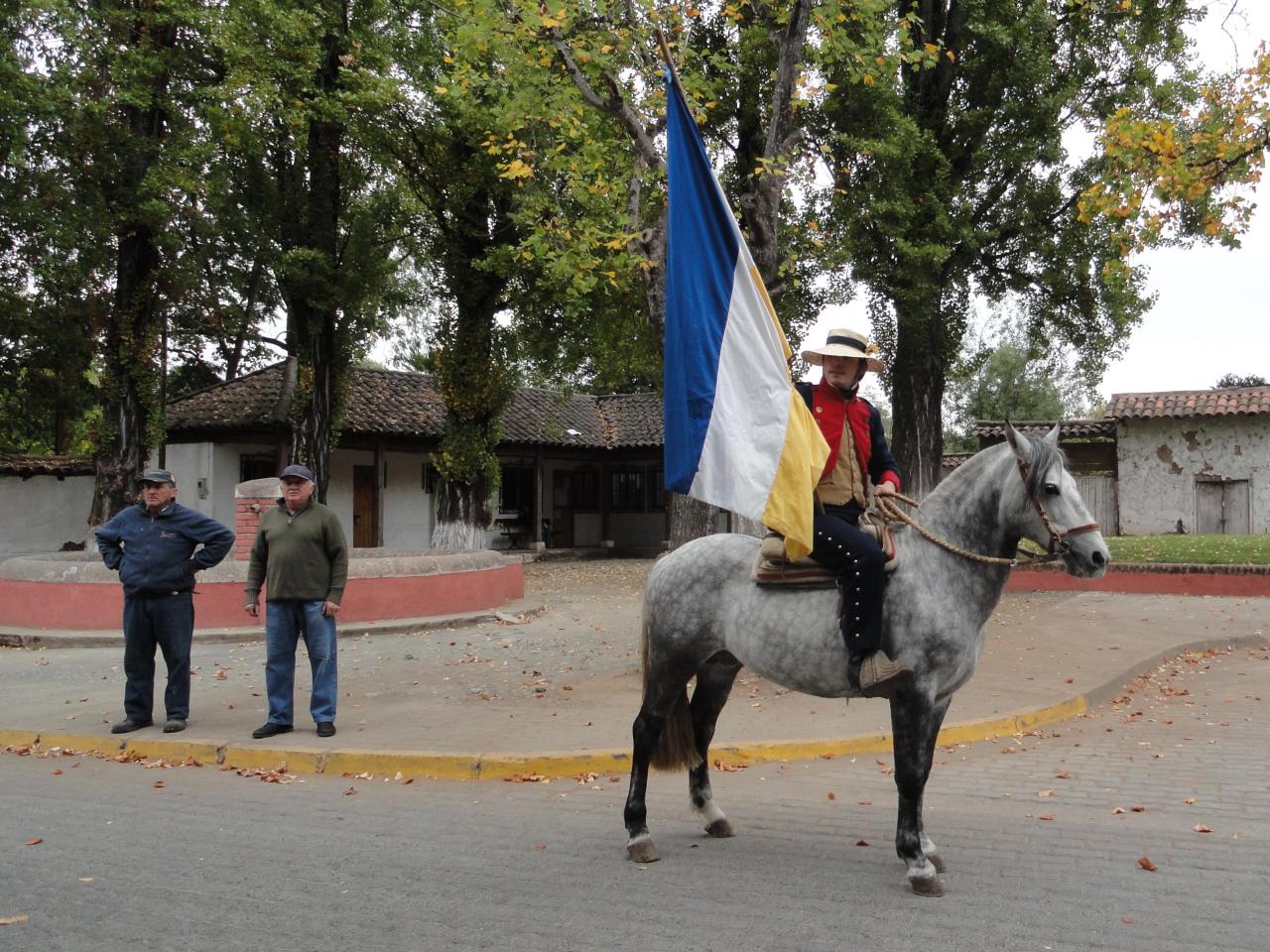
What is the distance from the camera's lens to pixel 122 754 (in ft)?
24.0

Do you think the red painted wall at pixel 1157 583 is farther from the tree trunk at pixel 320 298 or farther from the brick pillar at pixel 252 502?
the tree trunk at pixel 320 298

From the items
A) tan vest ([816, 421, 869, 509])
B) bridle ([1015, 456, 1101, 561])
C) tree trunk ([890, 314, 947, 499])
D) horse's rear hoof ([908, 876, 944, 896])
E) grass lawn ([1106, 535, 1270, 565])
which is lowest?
horse's rear hoof ([908, 876, 944, 896])

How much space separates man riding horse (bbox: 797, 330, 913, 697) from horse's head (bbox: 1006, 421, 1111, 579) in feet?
2.26

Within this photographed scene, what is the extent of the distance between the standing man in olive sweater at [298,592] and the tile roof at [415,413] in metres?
17.3

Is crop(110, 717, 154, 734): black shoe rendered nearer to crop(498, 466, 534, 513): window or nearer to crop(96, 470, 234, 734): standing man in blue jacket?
crop(96, 470, 234, 734): standing man in blue jacket

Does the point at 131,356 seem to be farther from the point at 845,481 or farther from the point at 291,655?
the point at 845,481

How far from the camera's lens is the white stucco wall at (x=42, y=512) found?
2536 centimetres

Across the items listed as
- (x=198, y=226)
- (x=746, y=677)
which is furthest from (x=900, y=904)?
(x=198, y=226)

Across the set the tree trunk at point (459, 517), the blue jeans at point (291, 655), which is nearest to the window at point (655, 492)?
the tree trunk at point (459, 517)

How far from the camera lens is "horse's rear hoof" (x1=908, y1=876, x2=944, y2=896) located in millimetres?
4293

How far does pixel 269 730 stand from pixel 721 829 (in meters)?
4.01

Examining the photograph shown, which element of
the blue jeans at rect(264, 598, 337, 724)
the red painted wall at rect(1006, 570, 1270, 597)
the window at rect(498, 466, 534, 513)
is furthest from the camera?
the window at rect(498, 466, 534, 513)

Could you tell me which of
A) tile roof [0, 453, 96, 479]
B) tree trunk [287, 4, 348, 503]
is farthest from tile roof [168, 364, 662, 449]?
tree trunk [287, 4, 348, 503]

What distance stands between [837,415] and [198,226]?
69.2 feet
